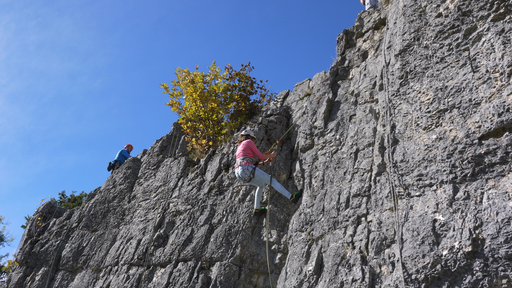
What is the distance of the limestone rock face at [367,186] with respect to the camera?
19.5ft

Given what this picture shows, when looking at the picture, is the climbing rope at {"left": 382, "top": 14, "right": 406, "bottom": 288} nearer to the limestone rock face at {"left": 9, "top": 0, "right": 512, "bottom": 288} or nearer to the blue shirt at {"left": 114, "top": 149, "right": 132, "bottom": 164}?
the limestone rock face at {"left": 9, "top": 0, "right": 512, "bottom": 288}

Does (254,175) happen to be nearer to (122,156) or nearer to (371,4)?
(371,4)

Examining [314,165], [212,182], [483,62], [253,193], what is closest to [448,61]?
[483,62]

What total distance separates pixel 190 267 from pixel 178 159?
416 centimetres

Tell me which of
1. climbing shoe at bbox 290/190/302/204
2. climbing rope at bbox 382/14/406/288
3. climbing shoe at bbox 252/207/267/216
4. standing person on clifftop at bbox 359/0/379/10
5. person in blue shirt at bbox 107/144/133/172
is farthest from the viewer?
person in blue shirt at bbox 107/144/133/172

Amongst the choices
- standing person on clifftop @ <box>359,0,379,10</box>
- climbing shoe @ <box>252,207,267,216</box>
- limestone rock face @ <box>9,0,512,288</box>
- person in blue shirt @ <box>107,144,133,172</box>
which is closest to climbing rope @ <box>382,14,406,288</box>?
limestone rock face @ <box>9,0,512,288</box>

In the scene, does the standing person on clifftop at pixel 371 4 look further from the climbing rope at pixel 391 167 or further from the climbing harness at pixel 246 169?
the climbing harness at pixel 246 169

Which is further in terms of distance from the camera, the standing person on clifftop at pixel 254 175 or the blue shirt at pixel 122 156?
the blue shirt at pixel 122 156

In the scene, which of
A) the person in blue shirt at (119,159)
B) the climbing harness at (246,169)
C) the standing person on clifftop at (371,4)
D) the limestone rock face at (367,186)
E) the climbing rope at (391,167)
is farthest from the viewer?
the person in blue shirt at (119,159)

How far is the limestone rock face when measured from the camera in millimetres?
5934

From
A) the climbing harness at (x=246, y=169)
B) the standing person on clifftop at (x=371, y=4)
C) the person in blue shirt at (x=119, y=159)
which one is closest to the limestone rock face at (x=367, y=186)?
the standing person on clifftop at (x=371, y=4)

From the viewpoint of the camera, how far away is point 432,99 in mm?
7137

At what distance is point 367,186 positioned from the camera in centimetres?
754

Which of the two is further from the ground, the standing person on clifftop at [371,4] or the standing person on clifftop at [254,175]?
the standing person on clifftop at [371,4]
